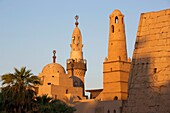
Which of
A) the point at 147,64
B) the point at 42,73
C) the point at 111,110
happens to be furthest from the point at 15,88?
the point at 42,73

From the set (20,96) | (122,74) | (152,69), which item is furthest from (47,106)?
(122,74)

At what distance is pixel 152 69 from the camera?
13.5 m

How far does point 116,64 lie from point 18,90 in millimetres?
27851

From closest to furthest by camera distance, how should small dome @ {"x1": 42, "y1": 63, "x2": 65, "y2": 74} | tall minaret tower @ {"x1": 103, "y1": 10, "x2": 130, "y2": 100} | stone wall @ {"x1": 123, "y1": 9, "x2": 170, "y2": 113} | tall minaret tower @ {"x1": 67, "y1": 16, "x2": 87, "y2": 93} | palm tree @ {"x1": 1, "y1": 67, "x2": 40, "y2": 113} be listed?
1. stone wall @ {"x1": 123, "y1": 9, "x2": 170, "y2": 113}
2. palm tree @ {"x1": 1, "y1": 67, "x2": 40, "y2": 113}
3. tall minaret tower @ {"x1": 103, "y1": 10, "x2": 130, "y2": 100}
4. small dome @ {"x1": 42, "y1": 63, "x2": 65, "y2": 74}
5. tall minaret tower @ {"x1": 67, "y1": 16, "x2": 87, "y2": 93}

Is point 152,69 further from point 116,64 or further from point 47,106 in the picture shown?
point 116,64

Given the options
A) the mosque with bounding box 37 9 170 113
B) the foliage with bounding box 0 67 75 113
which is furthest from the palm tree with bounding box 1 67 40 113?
the mosque with bounding box 37 9 170 113

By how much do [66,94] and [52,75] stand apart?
3.11 metres

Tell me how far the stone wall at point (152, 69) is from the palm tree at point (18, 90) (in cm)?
1169

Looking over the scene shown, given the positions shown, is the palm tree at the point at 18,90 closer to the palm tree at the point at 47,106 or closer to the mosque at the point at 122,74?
the palm tree at the point at 47,106

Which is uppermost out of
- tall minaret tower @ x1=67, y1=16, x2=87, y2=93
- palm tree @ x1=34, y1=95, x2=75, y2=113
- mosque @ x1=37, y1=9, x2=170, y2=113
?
tall minaret tower @ x1=67, y1=16, x2=87, y2=93

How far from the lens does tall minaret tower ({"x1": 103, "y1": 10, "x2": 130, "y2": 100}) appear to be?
165 feet

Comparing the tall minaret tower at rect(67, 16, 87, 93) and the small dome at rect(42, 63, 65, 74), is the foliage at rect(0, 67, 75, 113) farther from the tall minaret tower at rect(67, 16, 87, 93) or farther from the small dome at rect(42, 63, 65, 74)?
the tall minaret tower at rect(67, 16, 87, 93)

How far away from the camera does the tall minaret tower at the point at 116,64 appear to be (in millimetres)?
50375

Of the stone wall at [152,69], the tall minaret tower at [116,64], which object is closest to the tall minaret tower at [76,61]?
the tall minaret tower at [116,64]
